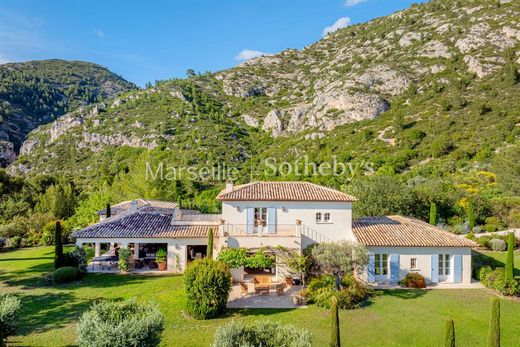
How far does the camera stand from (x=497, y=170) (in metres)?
38.6

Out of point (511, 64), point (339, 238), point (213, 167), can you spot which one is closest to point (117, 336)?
point (339, 238)

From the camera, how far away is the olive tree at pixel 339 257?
19.5 meters

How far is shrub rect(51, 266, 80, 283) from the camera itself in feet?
72.2

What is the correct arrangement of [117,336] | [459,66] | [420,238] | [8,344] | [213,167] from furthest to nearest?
1. [459,66]
2. [213,167]
3. [420,238]
4. [8,344]
5. [117,336]

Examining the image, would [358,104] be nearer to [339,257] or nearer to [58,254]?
[339,257]

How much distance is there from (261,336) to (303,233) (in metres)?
13.0

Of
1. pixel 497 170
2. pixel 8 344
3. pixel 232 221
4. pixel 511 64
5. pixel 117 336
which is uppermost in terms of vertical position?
pixel 511 64

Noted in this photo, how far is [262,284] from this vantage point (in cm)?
2061

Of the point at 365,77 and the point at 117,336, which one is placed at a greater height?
the point at 365,77

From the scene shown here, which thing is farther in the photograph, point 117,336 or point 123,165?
point 123,165

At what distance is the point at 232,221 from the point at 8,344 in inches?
517

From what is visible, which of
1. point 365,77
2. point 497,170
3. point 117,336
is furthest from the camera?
point 365,77

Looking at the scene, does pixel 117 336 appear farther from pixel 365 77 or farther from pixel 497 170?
pixel 365 77

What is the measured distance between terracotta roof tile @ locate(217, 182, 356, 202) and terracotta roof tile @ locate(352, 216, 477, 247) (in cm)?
261
